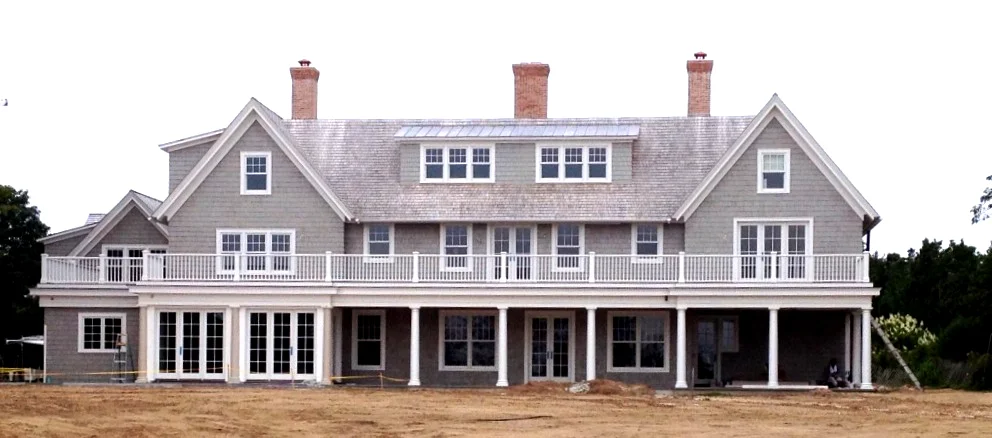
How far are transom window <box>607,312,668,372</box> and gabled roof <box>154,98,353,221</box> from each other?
8.32 metres

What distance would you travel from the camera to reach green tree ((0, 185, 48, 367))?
6200cm

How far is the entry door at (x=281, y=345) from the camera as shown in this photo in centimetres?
4906

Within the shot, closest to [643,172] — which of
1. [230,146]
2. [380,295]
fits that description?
[380,295]

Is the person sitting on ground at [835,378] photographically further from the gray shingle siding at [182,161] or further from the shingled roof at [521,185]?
the gray shingle siding at [182,161]

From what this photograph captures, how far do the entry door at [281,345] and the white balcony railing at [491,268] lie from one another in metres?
1.14

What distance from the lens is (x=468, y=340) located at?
5106 cm

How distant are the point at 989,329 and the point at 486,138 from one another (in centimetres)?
1578

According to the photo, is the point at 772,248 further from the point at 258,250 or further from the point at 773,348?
the point at 258,250

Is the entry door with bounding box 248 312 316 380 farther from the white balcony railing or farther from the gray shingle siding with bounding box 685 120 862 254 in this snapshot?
the gray shingle siding with bounding box 685 120 862 254

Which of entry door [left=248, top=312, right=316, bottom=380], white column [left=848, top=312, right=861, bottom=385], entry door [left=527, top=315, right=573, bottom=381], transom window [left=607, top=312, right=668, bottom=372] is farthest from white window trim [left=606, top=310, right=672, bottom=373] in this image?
entry door [left=248, top=312, right=316, bottom=380]

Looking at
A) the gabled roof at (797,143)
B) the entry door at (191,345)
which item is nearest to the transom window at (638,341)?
the gabled roof at (797,143)

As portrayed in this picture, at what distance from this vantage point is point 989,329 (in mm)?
51750

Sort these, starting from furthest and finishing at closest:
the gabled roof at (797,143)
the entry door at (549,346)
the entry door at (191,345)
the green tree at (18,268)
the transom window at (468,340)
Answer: the green tree at (18,268), the transom window at (468,340), the entry door at (549,346), the entry door at (191,345), the gabled roof at (797,143)

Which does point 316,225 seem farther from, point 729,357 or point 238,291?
point 729,357
